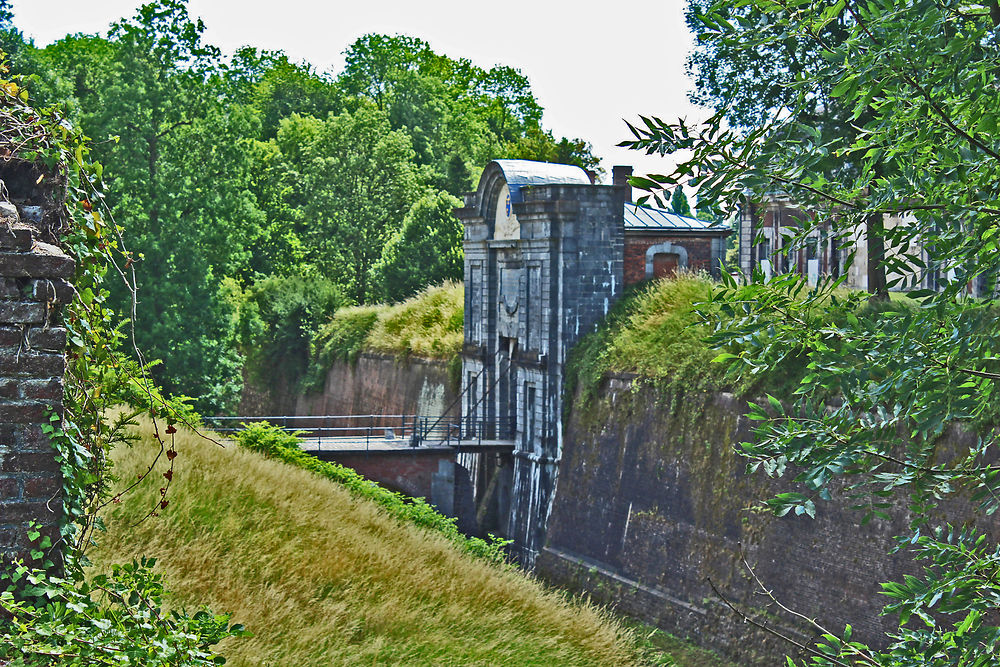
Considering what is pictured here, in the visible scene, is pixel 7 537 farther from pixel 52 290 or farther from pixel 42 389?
pixel 52 290

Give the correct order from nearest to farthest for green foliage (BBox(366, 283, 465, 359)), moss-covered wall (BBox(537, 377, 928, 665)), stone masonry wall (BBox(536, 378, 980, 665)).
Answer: stone masonry wall (BBox(536, 378, 980, 665))
moss-covered wall (BBox(537, 377, 928, 665))
green foliage (BBox(366, 283, 465, 359))

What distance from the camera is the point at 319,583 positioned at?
10.3 metres

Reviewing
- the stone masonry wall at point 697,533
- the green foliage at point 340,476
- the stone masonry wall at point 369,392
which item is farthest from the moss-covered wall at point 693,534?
the stone masonry wall at point 369,392

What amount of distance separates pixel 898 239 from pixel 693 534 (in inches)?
510

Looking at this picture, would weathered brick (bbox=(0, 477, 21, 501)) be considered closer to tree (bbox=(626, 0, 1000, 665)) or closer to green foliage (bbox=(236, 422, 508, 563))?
tree (bbox=(626, 0, 1000, 665))

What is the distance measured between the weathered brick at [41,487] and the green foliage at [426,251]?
32.5 meters

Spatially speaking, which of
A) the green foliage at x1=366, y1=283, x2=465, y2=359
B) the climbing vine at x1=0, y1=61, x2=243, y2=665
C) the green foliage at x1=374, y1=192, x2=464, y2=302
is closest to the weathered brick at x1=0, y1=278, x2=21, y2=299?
the climbing vine at x1=0, y1=61, x2=243, y2=665

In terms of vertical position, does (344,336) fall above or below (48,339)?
below

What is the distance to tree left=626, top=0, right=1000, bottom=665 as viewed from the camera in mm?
5117

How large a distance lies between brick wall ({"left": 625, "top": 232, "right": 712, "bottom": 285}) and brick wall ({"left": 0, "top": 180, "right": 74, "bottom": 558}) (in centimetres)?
1919

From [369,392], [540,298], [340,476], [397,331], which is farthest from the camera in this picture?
[369,392]

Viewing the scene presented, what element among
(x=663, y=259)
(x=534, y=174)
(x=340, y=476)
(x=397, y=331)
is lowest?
(x=340, y=476)

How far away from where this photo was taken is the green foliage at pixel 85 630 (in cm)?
417

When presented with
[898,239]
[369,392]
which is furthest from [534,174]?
[898,239]
